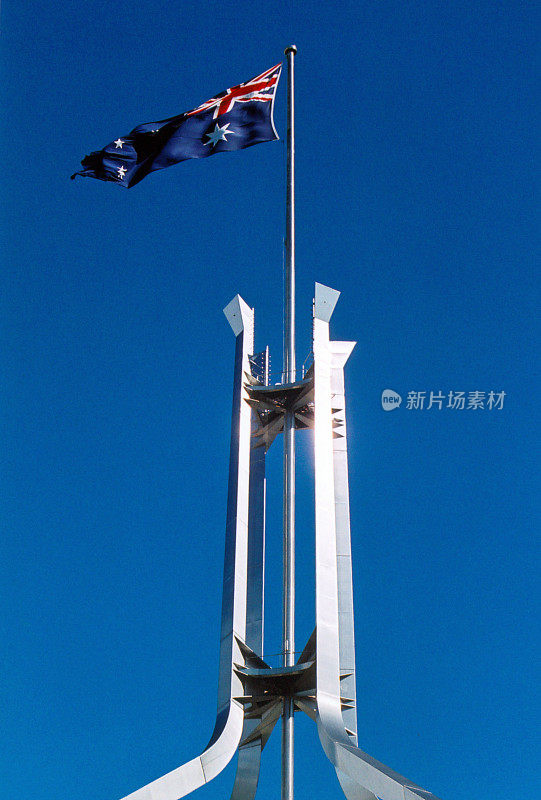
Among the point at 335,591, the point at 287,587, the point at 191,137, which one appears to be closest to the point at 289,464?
the point at 287,587

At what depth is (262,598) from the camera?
2273cm

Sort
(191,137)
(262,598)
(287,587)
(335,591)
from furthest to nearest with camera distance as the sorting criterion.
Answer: (191,137)
(262,598)
(287,587)
(335,591)

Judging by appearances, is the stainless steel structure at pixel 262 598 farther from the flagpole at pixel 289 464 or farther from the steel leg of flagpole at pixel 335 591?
the flagpole at pixel 289 464

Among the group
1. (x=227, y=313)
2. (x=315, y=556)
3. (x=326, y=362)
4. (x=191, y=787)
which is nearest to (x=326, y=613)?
(x=315, y=556)

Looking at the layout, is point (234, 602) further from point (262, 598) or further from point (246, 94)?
point (246, 94)

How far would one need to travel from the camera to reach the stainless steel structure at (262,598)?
751 inches

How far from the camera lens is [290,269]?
82.7 feet

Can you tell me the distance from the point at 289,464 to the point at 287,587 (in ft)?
9.27

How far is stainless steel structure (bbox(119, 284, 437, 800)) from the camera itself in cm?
1908

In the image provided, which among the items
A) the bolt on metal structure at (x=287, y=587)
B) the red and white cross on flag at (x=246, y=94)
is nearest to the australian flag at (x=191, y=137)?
the red and white cross on flag at (x=246, y=94)

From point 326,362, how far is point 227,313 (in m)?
2.87

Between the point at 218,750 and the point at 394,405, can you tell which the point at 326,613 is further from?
the point at 394,405

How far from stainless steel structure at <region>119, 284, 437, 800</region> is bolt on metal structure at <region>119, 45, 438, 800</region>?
0.9 inches

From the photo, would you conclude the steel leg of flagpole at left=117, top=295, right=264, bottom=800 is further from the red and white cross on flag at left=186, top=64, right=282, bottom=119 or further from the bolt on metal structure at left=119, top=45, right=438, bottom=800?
the red and white cross on flag at left=186, top=64, right=282, bottom=119
